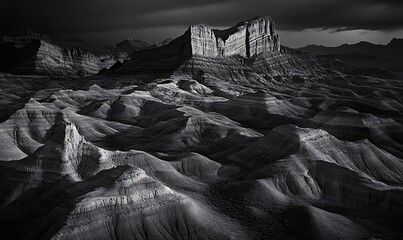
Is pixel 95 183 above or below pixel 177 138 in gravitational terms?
above

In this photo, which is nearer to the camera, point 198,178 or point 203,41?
point 198,178

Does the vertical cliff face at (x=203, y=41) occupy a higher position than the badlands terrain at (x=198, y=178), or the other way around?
the vertical cliff face at (x=203, y=41)

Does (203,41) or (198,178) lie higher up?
(203,41)

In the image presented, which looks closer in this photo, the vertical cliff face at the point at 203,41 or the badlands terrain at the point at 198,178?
the badlands terrain at the point at 198,178

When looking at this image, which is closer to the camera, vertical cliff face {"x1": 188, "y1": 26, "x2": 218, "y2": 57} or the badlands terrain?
the badlands terrain

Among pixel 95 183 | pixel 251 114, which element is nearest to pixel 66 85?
pixel 251 114

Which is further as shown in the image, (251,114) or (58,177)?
(251,114)

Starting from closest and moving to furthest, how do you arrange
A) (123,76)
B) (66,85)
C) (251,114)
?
(251,114) < (66,85) < (123,76)

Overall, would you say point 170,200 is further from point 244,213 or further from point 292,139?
point 292,139

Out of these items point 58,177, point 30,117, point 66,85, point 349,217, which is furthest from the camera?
point 66,85

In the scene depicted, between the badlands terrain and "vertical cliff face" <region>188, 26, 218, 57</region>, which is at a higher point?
"vertical cliff face" <region>188, 26, 218, 57</region>
